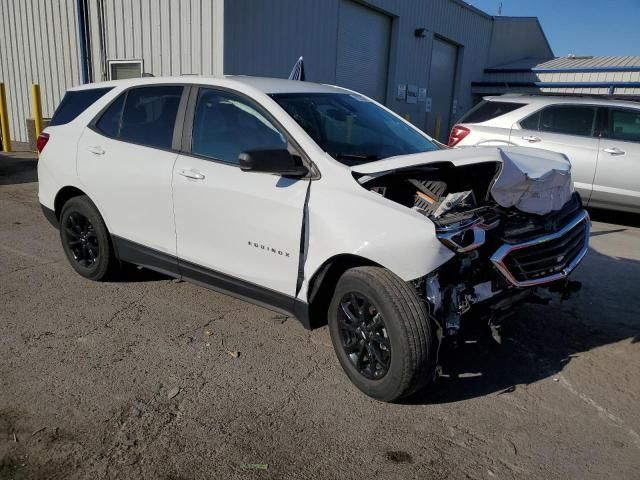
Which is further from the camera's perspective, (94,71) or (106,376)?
(94,71)

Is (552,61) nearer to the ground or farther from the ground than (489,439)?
farther from the ground

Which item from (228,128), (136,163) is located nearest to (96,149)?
(136,163)

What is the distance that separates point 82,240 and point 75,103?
1.26 m

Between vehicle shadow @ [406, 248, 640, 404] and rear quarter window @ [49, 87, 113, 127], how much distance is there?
366 centimetres

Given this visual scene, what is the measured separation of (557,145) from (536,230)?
5084mm

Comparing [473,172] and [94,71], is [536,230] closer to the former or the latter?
[473,172]

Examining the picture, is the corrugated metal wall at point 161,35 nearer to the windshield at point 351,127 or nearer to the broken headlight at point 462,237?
the windshield at point 351,127

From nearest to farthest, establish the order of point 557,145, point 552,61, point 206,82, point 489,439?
1. point 489,439
2. point 206,82
3. point 557,145
4. point 552,61

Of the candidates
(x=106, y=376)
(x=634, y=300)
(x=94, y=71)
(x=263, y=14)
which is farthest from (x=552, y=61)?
(x=106, y=376)

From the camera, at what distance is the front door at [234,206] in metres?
3.34

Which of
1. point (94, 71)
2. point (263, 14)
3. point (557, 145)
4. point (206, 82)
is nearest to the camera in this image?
point (206, 82)

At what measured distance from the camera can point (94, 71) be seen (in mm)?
12516

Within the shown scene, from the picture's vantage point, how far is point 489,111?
27.5ft

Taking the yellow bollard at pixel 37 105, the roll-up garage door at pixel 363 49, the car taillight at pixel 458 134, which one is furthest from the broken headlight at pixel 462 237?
the roll-up garage door at pixel 363 49
